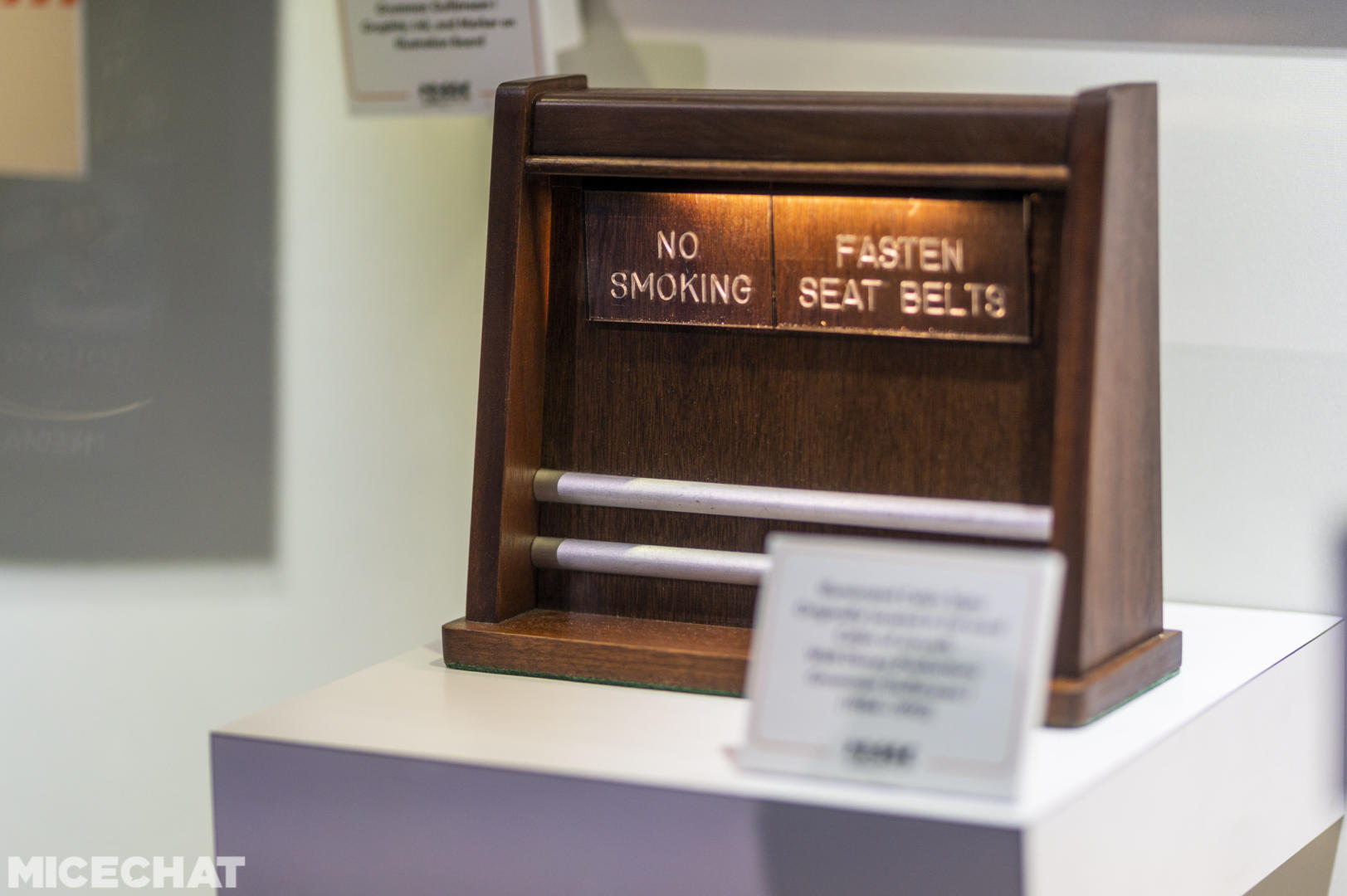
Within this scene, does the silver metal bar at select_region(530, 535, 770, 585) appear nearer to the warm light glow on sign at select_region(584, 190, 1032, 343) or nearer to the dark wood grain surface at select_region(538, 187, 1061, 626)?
the dark wood grain surface at select_region(538, 187, 1061, 626)

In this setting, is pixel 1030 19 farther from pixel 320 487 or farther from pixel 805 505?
pixel 320 487

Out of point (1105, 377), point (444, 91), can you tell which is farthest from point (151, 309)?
point (1105, 377)

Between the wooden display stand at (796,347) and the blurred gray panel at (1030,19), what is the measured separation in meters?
0.39

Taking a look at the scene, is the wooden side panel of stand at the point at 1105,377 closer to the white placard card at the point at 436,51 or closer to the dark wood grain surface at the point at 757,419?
the dark wood grain surface at the point at 757,419

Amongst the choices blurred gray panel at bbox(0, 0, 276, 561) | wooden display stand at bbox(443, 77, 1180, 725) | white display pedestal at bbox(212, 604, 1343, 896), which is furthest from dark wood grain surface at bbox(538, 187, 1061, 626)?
blurred gray panel at bbox(0, 0, 276, 561)

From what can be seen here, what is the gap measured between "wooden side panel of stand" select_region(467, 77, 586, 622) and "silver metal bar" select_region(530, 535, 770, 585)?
35 millimetres

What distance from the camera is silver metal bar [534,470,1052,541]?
99 cm

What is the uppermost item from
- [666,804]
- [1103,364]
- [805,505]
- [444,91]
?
[444,91]

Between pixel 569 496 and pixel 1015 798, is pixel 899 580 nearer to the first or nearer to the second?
pixel 1015 798

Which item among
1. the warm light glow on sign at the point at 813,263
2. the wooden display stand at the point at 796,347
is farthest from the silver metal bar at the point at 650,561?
the warm light glow on sign at the point at 813,263

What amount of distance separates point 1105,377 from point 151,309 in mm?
1169

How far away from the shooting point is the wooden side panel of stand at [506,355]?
42.9 inches

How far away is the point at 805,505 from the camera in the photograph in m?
1.05

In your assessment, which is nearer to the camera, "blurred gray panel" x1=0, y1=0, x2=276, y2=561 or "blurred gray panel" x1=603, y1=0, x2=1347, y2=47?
"blurred gray panel" x1=603, y1=0, x2=1347, y2=47
